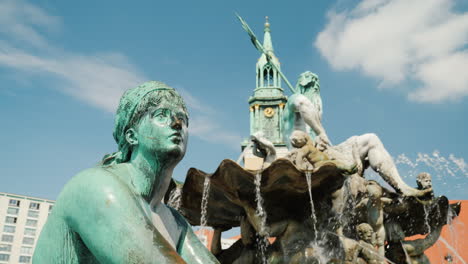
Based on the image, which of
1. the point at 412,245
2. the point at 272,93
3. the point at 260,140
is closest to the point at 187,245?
the point at 260,140

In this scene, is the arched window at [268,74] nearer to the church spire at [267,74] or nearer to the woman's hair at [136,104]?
the church spire at [267,74]

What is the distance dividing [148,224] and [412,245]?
7600 millimetres

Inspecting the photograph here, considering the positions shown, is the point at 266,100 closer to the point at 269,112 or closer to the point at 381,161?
the point at 269,112

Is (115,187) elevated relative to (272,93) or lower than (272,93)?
lower

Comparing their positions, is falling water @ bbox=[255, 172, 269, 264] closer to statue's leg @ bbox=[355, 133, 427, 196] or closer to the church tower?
statue's leg @ bbox=[355, 133, 427, 196]

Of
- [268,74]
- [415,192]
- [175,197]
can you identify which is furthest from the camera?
[268,74]

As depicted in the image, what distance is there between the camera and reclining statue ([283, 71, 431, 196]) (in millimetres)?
6957

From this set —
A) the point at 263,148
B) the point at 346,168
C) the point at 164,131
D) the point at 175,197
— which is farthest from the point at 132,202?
the point at 263,148

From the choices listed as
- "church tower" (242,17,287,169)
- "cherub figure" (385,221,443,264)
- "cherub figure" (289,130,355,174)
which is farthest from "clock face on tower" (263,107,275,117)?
"cherub figure" (289,130,355,174)

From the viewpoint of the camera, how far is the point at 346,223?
6516 mm

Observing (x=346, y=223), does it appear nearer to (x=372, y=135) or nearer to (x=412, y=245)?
(x=372, y=135)

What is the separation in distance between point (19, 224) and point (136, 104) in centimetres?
7537

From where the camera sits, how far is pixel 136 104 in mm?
1791

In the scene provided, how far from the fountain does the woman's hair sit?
3755 mm
